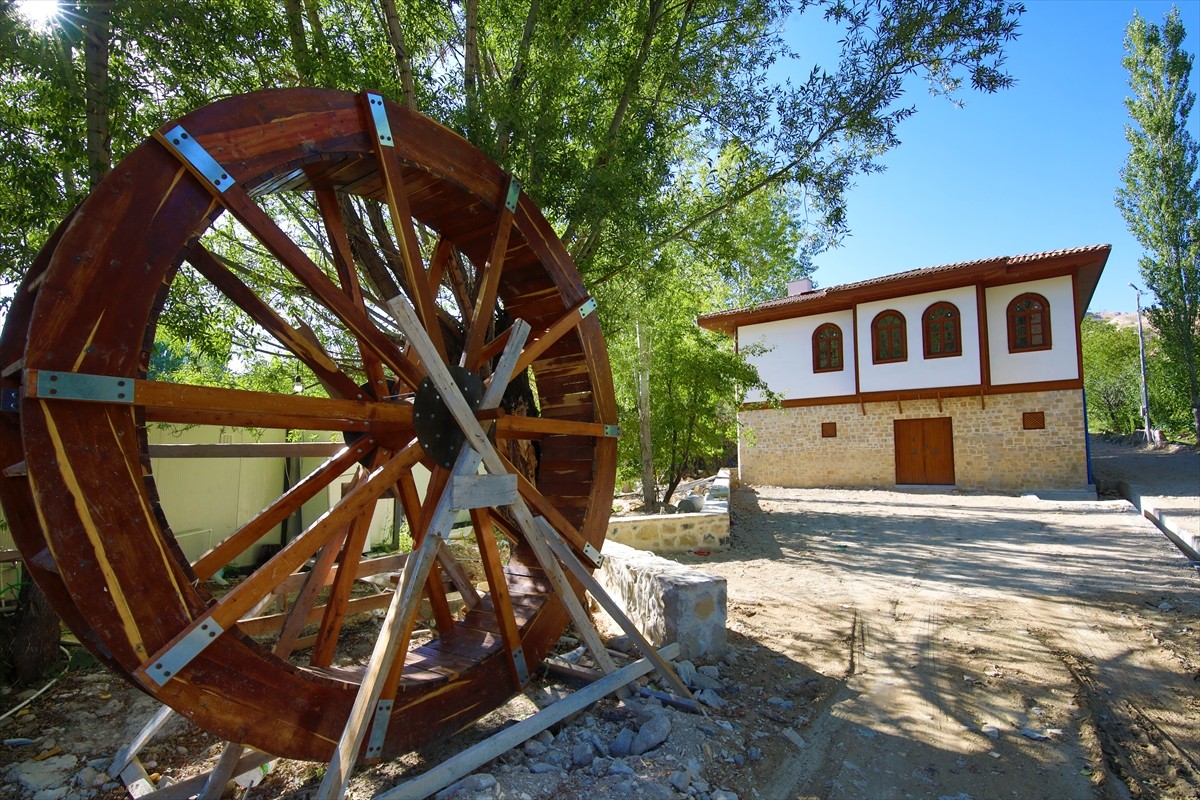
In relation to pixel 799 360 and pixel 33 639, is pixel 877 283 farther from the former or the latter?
pixel 33 639

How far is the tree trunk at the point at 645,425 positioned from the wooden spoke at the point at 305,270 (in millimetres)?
7429

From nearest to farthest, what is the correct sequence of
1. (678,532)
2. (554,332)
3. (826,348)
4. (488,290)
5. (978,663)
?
(488,290), (554,332), (978,663), (678,532), (826,348)

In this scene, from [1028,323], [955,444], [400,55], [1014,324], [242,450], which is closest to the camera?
[400,55]

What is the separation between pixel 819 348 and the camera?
1803 cm

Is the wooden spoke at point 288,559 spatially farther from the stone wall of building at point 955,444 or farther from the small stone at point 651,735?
the stone wall of building at point 955,444

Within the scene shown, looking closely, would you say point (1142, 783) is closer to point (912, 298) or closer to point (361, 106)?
point (361, 106)

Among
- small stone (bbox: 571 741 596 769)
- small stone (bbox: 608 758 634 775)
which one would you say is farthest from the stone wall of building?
small stone (bbox: 608 758 634 775)

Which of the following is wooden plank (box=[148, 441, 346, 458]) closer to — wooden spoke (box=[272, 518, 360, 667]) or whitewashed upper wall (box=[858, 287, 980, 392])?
wooden spoke (box=[272, 518, 360, 667])

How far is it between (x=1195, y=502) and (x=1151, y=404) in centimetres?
2779

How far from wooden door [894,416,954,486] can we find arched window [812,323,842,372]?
2189 mm

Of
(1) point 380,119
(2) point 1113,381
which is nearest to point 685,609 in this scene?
(1) point 380,119

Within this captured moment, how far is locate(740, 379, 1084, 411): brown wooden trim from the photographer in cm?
1498

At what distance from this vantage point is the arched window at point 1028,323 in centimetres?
1510

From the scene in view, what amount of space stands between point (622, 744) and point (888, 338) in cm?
1582
